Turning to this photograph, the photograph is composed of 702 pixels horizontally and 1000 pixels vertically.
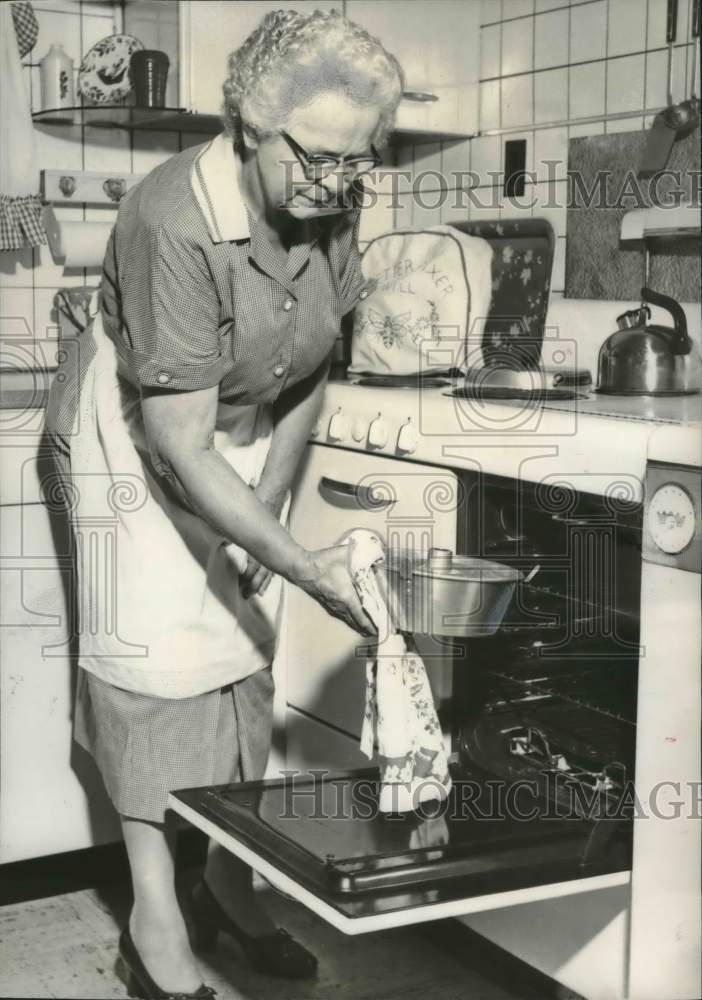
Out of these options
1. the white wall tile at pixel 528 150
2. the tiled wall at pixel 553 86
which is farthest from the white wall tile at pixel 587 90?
the white wall tile at pixel 528 150

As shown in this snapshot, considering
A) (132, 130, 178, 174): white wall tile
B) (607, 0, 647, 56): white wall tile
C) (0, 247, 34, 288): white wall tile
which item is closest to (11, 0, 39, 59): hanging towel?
(132, 130, 178, 174): white wall tile

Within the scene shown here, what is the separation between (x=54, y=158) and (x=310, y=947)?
1.47m

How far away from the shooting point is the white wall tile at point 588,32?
210 centimetres

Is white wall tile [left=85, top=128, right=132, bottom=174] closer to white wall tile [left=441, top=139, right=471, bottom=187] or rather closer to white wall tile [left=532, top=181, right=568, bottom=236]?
white wall tile [left=441, top=139, right=471, bottom=187]

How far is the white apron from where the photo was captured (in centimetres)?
164

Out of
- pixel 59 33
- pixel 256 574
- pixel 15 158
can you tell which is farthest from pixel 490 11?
pixel 256 574

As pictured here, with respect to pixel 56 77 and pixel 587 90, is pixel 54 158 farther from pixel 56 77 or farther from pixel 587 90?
pixel 587 90

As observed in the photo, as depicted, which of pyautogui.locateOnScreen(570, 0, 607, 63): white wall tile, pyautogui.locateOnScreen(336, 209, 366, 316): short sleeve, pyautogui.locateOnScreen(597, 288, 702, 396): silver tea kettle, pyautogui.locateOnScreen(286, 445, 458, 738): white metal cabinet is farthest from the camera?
A: pyautogui.locateOnScreen(570, 0, 607, 63): white wall tile

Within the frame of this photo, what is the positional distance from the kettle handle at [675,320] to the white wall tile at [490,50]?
2.29ft

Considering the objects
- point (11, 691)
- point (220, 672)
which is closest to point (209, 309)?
point (220, 672)

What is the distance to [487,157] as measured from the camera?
7.83ft

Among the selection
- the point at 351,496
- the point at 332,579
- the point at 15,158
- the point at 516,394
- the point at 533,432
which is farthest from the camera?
the point at 15,158

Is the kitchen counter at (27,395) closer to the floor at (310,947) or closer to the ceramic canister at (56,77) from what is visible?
the ceramic canister at (56,77)

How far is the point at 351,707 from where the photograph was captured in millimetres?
1919
